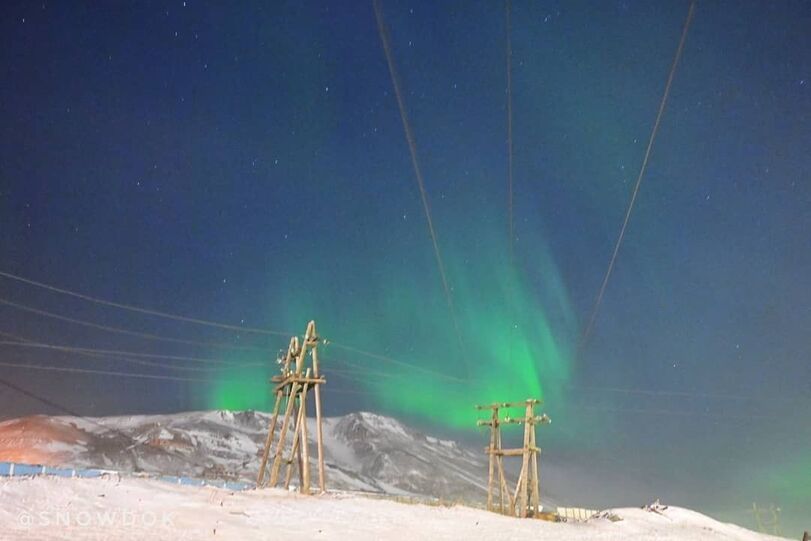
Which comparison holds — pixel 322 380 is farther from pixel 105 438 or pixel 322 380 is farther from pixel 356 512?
pixel 105 438

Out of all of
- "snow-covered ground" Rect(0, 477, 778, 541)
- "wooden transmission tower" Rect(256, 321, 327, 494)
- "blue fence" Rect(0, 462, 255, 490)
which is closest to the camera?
"snow-covered ground" Rect(0, 477, 778, 541)

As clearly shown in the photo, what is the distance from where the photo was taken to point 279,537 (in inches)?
533

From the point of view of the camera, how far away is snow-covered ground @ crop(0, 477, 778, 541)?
12456mm

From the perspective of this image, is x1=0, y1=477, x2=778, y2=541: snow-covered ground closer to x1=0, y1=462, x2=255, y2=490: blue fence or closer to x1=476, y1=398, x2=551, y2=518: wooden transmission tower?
A: x1=0, y1=462, x2=255, y2=490: blue fence

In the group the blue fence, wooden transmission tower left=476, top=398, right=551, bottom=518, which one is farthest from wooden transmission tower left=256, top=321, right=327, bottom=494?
wooden transmission tower left=476, top=398, right=551, bottom=518

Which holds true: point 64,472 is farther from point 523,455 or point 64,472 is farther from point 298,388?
point 523,455

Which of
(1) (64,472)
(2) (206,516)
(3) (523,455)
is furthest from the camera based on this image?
(3) (523,455)

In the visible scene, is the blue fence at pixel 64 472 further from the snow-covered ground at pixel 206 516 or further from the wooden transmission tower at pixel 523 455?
the wooden transmission tower at pixel 523 455

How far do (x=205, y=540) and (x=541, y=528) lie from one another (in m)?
14.0

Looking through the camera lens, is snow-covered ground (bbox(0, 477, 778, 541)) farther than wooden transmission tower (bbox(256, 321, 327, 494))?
No

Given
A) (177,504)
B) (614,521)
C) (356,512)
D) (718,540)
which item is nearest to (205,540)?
(177,504)

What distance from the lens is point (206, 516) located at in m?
14.9

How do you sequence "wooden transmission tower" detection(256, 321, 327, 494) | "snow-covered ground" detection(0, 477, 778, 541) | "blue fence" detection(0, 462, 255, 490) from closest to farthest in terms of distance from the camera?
1. "snow-covered ground" detection(0, 477, 778, 541)
2. "blue fence" detection(0, 462, 255, 490)
3. "wooden transmission tower" detection(256, 321, 327, 494)

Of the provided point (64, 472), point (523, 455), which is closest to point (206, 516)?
point (64, 472)
